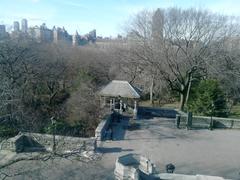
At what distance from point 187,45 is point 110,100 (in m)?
9.51

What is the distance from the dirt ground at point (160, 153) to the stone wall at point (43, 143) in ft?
2.71

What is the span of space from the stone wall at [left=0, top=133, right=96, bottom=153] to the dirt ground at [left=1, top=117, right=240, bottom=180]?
0.83 metres

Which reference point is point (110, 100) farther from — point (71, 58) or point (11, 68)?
point (71, 58)

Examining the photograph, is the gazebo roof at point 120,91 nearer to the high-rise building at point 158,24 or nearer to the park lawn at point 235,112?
the high-rise building at point 158,24

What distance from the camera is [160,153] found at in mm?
14930

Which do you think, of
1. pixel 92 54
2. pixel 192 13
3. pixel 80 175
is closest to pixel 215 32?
pixel 192 13

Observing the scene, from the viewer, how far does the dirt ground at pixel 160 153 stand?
12.5m

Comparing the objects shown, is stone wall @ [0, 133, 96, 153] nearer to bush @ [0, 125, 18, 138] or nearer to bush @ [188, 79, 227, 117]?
bush @ [0, 125, 18, 138]

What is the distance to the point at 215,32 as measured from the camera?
26906 millimetres

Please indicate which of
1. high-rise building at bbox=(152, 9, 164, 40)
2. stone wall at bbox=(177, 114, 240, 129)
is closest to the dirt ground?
stone wall at bbox=(177, 114, 240, 129)

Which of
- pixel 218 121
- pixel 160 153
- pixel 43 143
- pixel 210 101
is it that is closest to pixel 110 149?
pixel 160 153

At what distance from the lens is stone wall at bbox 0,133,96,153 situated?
1424cm

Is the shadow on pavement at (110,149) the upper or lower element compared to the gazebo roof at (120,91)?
lower

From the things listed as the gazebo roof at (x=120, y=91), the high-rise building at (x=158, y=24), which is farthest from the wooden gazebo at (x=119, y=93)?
the high-rise building at (x=158, y=24)
